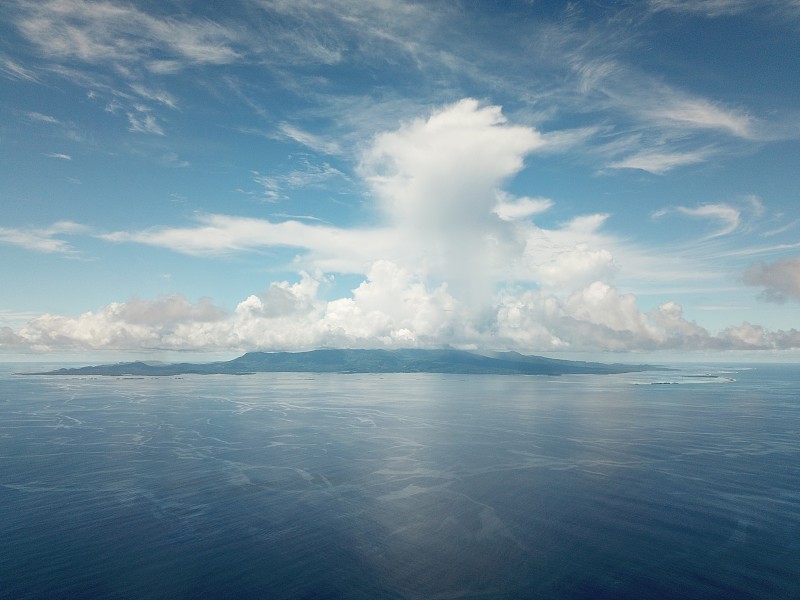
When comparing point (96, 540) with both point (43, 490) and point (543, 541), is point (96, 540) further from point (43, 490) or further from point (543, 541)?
point (543, 541)

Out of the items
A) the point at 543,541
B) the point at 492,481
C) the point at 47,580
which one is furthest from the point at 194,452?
the point at 543,541

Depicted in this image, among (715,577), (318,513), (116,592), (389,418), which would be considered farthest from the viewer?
(389,418)

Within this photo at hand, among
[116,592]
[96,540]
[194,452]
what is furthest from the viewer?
[194,452]

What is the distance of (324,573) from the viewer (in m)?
49.9

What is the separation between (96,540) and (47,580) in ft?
32.2

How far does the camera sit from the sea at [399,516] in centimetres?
4816

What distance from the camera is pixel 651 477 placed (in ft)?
287

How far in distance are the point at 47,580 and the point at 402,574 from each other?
3729 cm

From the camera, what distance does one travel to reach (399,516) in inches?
2657

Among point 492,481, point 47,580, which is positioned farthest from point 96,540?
point 492,481

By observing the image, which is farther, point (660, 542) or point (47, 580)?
point (660, 542)

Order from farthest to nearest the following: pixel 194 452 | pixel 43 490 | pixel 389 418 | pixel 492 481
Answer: pixel 389 418 → pixel 194 452 → pixel 492 481 → pixel 43 490

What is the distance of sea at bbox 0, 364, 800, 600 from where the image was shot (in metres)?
48.2

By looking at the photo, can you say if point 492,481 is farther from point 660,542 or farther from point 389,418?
point 389,418
